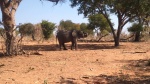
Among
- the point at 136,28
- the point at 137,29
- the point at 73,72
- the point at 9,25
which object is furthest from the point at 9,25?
the point at 136,28

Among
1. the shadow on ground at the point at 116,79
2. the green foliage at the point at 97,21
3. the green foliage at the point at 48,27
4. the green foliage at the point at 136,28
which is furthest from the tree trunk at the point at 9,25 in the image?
the green foliage at the point at 97,21

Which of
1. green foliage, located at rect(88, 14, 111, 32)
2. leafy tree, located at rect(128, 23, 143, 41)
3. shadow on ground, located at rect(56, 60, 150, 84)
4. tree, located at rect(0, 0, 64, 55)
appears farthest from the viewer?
green foliage, located at rect(88, 14, 111, 32)

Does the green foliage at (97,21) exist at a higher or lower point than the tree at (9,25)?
higher

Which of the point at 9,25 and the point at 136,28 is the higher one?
the point at 136,28

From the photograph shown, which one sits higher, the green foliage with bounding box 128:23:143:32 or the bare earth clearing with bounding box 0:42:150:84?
the green foliage with bounding box 128:23:143:32

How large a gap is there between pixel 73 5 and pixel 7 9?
8.67m

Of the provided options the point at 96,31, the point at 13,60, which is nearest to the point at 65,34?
the point at 13,60

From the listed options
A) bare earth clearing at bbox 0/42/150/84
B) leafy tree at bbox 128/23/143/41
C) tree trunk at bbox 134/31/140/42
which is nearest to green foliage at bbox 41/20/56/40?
leafy tree at bbox 128/23/143/41

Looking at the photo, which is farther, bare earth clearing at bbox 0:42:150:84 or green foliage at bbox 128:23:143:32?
green foliage at bbox 128:23:143:32

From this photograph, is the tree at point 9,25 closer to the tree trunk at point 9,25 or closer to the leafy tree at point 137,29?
the tree trunk at point 9,25

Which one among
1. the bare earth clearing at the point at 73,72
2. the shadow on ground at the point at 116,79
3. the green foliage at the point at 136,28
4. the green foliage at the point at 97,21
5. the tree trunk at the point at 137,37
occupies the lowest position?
the shadow on ground at the point at 116,79

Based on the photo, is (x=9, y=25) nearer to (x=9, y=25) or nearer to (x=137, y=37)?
(x=9, y=25)

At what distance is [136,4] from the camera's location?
29.3 feet

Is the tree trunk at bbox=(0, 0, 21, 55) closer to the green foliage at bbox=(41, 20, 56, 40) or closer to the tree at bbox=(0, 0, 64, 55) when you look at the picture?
the tree at bbox=(0, 0, 64, 55)
